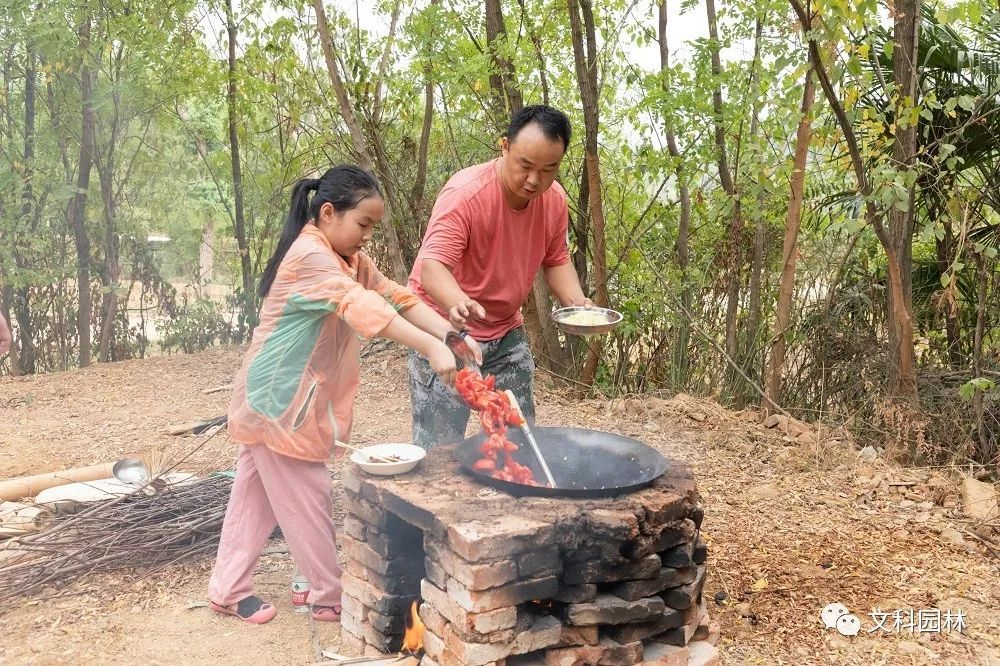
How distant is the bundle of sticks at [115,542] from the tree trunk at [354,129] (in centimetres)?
356

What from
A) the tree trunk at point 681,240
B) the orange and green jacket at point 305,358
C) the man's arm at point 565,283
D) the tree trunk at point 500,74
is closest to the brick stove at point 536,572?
the orange and green jacket at point 305,358

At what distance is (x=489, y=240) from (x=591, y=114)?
365 cm

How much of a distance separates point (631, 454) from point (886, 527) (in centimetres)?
192

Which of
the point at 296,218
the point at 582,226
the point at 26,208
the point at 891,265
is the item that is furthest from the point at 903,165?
the point at 26,208

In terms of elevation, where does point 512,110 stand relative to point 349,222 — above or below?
above

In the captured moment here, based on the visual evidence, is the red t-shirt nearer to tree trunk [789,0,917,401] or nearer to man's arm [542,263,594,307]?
man's arm [542,263,594,307]

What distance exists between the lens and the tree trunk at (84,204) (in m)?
9.45

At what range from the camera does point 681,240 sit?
7996mm

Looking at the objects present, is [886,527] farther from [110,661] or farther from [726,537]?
[110,661]

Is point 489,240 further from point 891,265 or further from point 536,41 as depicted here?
point 536,41

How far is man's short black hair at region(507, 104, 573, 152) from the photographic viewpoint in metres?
3.49

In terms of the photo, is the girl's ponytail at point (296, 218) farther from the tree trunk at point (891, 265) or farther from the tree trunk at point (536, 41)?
the tree trunk at point (536, 41)

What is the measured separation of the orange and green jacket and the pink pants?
0.38 feet

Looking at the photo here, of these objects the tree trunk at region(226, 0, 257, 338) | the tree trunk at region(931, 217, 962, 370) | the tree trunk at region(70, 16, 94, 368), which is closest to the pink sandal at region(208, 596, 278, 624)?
the tree trunk at region(931, 217, 962, 370)
